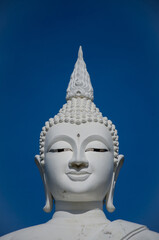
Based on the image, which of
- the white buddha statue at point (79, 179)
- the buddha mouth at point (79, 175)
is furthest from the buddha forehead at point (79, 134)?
the buddha mouth at point (79, 175)

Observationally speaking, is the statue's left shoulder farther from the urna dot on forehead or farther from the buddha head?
the urna dot on forehead

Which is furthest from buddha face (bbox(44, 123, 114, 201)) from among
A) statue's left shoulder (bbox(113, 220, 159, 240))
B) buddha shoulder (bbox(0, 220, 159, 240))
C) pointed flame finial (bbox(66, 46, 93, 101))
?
pointed flame finial (bbox(66, 46, 93, 101))

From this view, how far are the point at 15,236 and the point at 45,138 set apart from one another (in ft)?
5.40

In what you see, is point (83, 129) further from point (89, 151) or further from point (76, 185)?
point (76, 185)

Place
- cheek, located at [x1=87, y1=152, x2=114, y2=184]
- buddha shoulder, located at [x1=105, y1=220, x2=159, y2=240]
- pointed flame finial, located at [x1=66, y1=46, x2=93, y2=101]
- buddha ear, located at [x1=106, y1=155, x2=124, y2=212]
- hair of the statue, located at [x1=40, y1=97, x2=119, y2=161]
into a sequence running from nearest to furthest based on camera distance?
1. buddha shoulder, located at [x1=105, y1=220, x2=159, y2=240]
2. cheek, located at [x1=87, y1=152, x2=114, y2=184]
3. hair of the statue, located at [x1=40, y1=97, x2=119, y2=161]
4. buddha ear, located at [x1=106, y1=155, x2=124, y2=212]
5. pointed flame finial, located at [x1=66, y1=46, x2=93, y2=101]

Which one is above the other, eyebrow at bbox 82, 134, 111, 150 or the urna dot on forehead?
the urna dot on forehead

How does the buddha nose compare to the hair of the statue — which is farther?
the hair of the statue

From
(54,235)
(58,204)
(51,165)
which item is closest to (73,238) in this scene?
(54,235)

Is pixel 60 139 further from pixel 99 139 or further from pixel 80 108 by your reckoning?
pixel 80 108

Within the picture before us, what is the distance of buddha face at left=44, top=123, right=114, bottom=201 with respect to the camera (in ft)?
20.5

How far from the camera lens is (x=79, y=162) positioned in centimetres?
617

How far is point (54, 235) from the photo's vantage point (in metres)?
5.99

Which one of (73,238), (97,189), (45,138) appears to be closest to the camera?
(73,238)

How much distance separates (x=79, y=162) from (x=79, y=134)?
48cm
